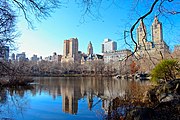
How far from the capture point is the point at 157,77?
1228 centimetres

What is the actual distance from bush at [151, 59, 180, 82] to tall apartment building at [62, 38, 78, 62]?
106 meters

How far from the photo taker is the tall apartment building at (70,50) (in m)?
121

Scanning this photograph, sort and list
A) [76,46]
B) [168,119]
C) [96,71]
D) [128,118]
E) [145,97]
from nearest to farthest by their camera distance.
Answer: [168,119]
[128,118]
[145,97]
[96,71]
[76,46]

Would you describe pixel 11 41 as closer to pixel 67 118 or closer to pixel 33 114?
pixel 33 114

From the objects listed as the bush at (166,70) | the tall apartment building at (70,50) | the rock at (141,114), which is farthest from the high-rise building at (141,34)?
the tall apartment building at (70,50)

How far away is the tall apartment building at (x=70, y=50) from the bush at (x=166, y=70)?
106m

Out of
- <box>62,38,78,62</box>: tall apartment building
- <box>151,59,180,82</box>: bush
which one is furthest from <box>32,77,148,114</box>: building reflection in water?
<box>62,38,78,62</box>: tall apartment building

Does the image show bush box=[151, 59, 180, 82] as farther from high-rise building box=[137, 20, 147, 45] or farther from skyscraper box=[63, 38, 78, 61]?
skyscraper box=[63, 38, 78, 61]

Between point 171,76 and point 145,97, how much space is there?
13.5 ft

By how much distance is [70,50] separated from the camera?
128 meters

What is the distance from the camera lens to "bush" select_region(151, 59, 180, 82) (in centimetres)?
1197

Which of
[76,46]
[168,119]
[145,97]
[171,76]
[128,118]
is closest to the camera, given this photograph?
[168,119]

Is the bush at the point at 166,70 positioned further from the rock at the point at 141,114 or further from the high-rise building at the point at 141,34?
the high-rise building at the point at 141,34

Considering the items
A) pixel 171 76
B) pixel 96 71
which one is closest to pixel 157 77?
pixel 171 76
